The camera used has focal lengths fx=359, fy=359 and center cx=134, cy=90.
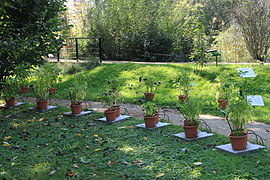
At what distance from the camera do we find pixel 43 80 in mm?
9555

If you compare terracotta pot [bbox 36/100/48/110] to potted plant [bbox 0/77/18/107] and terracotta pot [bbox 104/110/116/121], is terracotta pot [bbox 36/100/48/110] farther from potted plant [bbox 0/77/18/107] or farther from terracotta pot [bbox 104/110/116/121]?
terracotta pot [bbox 104/110/116/121]

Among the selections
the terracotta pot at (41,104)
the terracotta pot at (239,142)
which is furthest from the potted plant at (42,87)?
the terracotta pot at (239,142)

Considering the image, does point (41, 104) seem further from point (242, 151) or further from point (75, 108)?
point (242, 151)

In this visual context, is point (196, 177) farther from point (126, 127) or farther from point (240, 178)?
point (126, 127)

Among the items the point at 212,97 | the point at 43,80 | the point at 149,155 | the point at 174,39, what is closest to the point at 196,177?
the point at 149,155

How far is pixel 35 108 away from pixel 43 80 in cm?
84

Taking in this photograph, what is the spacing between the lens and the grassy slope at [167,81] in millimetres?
9453

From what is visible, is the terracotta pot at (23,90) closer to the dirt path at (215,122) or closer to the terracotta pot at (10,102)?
the terracotta pot at (10,102)

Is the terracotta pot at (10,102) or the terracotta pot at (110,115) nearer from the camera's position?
the terracotta pot at (110,115)

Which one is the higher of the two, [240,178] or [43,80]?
[43,80]

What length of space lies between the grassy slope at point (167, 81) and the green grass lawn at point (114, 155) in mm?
2248

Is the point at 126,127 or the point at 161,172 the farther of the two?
the point at 126,127

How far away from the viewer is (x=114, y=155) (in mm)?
5523

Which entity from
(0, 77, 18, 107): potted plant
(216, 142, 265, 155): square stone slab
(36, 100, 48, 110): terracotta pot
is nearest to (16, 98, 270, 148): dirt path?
(216, 142, 265, 155): square stone slab
